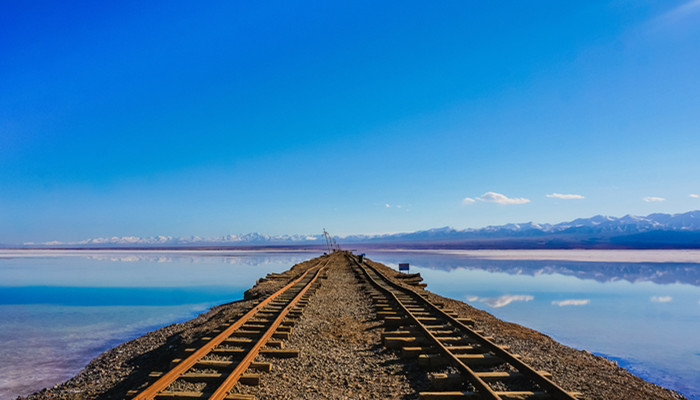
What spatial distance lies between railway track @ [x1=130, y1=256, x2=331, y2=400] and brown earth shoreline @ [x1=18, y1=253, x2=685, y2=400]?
32cm

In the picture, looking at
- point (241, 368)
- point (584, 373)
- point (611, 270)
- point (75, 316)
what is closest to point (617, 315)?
point (584, 373)

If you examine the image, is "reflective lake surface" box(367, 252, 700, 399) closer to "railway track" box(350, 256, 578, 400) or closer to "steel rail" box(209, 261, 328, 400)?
"railway track" box(350, 256, 578, 400)

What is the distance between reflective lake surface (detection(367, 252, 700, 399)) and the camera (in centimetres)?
1021

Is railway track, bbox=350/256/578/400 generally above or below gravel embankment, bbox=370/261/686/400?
above

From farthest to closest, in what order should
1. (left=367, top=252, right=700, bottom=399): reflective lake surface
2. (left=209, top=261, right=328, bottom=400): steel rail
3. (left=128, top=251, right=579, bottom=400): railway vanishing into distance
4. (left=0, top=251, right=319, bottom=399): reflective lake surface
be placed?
(left=367, top=252, right=700, bottom=399): reflective lake surface, (left=0, top=251, right=319, bottom=399): reflective lake surface, (left=128, top=251, right=579, bottom=400): railway vanishing into distance, (left=209, top=261, right=328, bottom=400): steel rail

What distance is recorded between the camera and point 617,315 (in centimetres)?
1691

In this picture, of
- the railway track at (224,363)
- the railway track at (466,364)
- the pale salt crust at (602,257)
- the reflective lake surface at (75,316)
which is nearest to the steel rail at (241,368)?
the railway track at (224,363)

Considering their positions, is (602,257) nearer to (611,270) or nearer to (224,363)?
(611,270)

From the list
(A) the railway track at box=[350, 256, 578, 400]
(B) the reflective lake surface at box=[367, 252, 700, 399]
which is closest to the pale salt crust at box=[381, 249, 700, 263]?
(B) the reflective lake surface at box=[367, 252, 700, 399]

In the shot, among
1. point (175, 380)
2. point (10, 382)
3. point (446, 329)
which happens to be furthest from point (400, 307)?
point (10, 382)

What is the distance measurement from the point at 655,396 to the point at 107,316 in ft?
62.7

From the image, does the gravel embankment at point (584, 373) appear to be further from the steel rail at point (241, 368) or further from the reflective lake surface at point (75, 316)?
the reflective lake surface at point (75, 316)

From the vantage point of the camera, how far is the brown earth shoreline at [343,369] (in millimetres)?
5805

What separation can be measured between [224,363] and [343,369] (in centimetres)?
201
